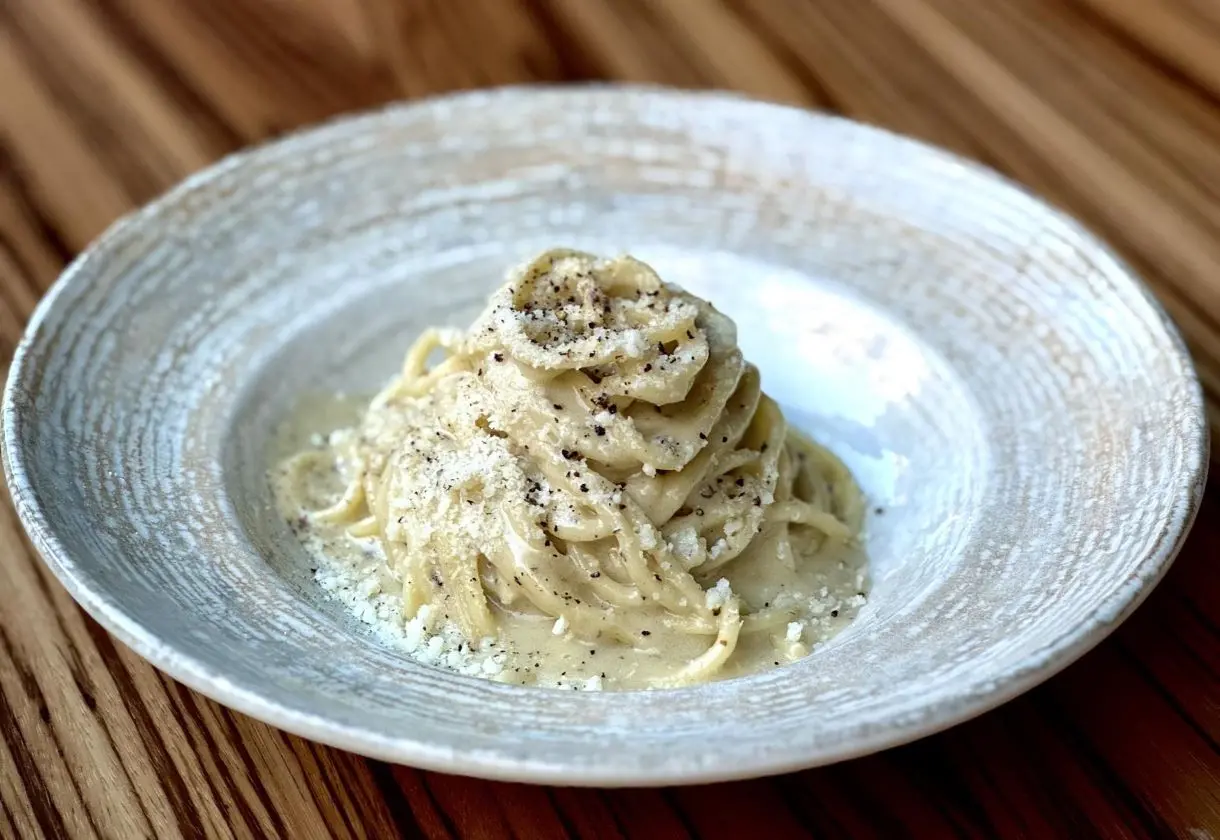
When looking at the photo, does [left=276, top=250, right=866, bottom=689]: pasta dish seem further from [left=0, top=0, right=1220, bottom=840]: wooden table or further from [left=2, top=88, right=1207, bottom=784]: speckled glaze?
[left=0, top=0, right=1220, bottom=840]: wooden table

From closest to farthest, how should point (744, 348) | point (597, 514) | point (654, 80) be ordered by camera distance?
point (597, 514), point (744, 348), point (654, 80)

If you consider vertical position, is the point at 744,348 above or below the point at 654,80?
below

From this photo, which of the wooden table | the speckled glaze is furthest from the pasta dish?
the wooden table

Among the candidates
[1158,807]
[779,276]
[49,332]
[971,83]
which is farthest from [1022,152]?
[49,332]

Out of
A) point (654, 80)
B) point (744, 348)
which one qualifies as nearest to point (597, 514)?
point (744, 348)

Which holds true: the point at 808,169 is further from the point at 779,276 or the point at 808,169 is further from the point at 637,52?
the point at 637,52

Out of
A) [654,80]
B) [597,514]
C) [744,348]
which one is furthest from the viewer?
[654,80]

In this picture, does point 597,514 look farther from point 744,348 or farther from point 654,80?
point 654,80

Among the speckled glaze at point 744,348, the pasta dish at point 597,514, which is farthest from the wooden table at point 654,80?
the pasta dish at point 597,514

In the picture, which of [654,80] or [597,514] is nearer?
[597,514]
